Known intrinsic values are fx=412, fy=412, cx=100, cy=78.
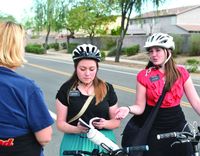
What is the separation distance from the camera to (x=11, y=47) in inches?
103

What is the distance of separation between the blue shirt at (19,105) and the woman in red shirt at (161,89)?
1194 mm

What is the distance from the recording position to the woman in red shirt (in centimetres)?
369

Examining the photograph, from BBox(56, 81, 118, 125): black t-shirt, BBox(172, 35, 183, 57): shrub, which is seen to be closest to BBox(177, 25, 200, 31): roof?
BBox(172, 35, 183, 57): shrub

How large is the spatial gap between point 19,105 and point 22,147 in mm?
294

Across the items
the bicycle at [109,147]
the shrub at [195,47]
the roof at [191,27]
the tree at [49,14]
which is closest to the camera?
the bicycle at [109,147]

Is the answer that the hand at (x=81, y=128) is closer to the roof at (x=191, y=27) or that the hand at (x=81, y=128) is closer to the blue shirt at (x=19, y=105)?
the blue shirt at (x=19, y=105)

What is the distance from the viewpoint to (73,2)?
60.2m

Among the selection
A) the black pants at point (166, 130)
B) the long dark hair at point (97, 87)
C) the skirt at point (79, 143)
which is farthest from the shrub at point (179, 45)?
the skirt at point (79, 143)

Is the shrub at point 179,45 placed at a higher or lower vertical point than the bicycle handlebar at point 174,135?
lower

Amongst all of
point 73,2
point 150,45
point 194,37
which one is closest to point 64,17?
point 73,2

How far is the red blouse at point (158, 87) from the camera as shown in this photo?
370 cm

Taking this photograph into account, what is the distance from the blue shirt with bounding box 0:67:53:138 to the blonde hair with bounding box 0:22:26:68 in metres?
0.07

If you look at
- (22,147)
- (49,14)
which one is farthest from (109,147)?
(49,14)

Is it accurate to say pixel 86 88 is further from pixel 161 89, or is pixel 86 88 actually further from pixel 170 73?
pixel 170 73
